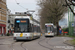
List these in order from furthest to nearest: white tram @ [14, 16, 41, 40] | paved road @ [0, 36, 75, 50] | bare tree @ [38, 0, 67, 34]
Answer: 1. bare tree @ [38, 0, 67, 34]
2. white tram @ [14, 16, 41, 40]
3. paved road @ [0, 36, 75, 50]

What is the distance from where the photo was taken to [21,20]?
2064 centimetres

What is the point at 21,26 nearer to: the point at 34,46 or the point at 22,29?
the point at 22,29

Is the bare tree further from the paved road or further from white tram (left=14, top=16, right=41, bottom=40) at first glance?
the paved road

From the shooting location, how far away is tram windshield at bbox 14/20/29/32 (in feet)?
66.4

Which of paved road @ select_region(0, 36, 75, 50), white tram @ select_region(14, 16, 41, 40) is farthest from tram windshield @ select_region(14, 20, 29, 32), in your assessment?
paved road @ select_region(0, 36, 75, 50)

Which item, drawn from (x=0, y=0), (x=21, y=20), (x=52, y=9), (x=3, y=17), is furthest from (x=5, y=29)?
(x=21, y=20)

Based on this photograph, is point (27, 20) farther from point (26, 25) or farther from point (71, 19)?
point (71, 19)

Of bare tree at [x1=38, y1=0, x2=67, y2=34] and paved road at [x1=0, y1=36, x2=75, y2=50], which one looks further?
bare tree at [x1=38, y1=0, x2=67, y2=34]

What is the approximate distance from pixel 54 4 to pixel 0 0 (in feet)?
47.9

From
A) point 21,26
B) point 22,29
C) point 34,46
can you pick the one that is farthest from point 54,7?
point 34,46

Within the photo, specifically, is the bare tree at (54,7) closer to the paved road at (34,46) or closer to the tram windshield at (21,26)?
the tram windshield at (21,26)

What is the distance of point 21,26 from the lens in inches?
801

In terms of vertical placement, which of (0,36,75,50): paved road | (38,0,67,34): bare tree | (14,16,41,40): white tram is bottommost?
(0,36,75,50): paved road

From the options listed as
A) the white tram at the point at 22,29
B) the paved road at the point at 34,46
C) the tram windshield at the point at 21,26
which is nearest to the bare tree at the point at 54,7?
the white tram at the point at 22,29
